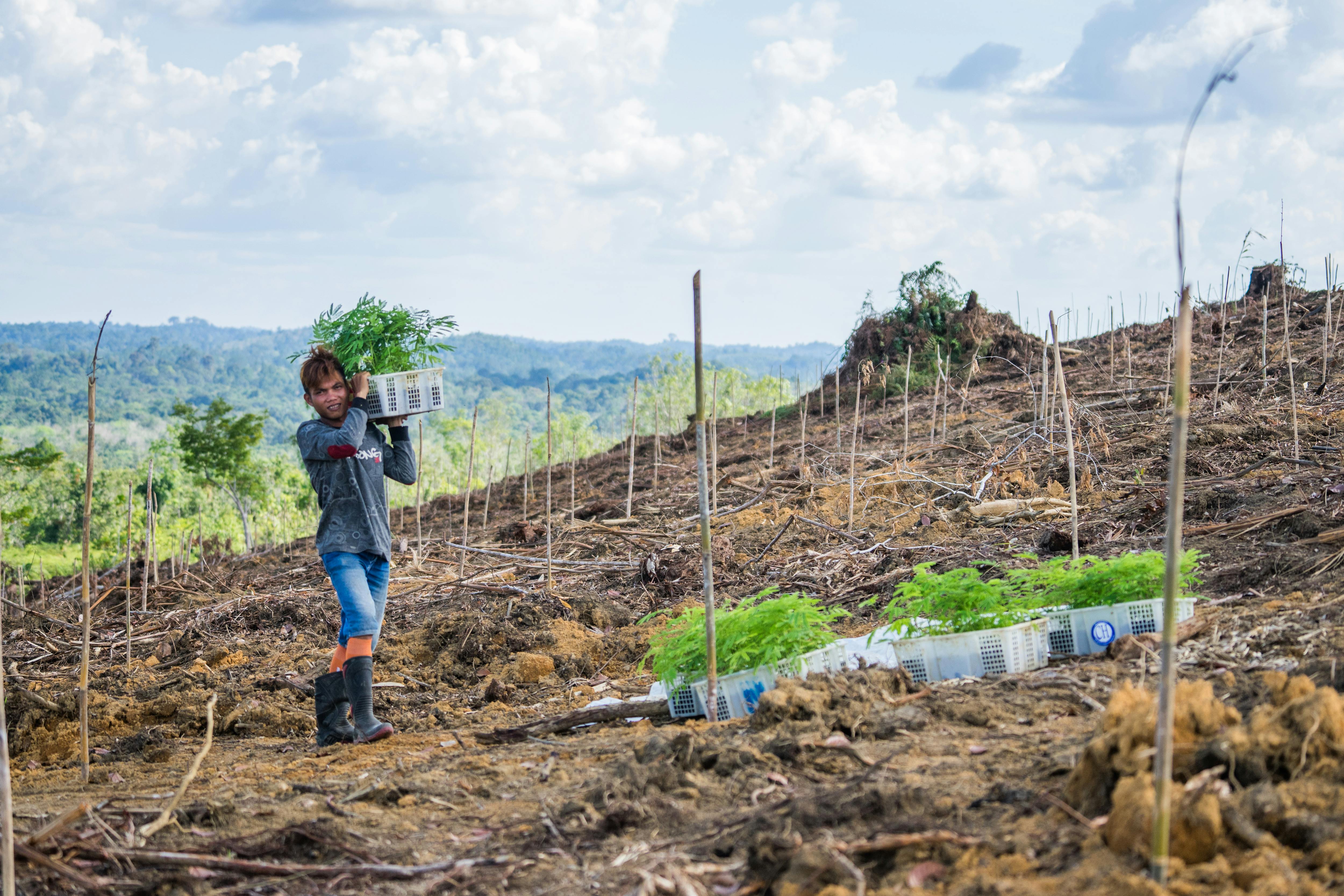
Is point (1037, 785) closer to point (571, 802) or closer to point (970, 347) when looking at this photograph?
point (571, 802)

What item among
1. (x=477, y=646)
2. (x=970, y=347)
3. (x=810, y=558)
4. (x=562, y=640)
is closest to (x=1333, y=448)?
(x=810, y=558)

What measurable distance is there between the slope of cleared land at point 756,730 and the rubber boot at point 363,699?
12 cm

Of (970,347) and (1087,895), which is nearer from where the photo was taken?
(1087,895)

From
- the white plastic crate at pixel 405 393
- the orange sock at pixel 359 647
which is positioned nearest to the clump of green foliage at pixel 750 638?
the orange sock at pixel 359 647

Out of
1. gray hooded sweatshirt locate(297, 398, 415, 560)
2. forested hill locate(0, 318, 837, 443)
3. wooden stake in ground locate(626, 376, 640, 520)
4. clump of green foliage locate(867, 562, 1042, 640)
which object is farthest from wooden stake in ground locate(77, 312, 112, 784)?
forested hill locate(0, 318, 837, 443)

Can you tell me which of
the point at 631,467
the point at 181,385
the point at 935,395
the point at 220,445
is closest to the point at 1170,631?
the point at 631,467

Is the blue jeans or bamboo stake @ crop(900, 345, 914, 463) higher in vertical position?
bamboo stake @ crop(900, 345, 914, 463)

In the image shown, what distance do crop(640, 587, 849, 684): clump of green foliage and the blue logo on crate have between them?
3.27ft

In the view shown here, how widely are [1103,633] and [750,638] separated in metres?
1.41

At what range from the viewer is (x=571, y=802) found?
2826 mm

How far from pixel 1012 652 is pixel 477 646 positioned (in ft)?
10.9

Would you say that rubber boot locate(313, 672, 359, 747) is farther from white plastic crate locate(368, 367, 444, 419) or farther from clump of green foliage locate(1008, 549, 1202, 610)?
clump of green foliage locate(1008, 549, 1202, 610)

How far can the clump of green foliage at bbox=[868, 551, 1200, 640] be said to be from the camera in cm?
379

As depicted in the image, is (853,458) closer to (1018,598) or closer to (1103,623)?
(1018,598)
